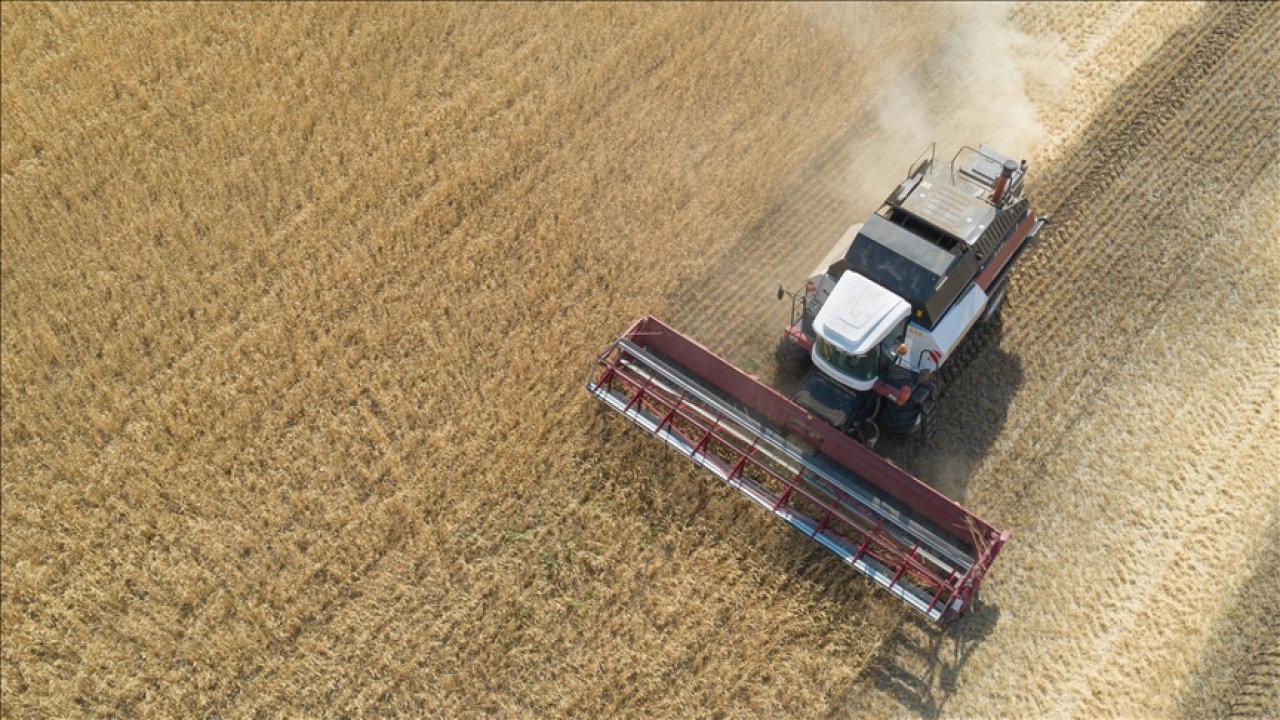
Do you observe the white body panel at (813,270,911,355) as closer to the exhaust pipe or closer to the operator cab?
the operator cab

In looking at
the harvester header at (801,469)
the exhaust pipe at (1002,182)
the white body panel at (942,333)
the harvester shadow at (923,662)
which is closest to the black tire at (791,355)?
the harvester header at (801,469)

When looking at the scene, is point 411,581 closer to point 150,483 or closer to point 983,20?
point 150,483

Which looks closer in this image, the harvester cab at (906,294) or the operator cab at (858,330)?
the operator cab at (858,330)

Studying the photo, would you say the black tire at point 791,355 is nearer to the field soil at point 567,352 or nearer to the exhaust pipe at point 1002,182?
the field soil at point 567,352

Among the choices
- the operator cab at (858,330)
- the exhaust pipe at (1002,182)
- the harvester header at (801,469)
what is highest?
the exhaust pipe at (1002,182)

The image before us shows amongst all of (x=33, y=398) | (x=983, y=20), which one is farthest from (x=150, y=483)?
(x=983, y=20)

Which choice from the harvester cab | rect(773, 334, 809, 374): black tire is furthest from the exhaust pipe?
rect(773, 334, 809, 374): black tire
